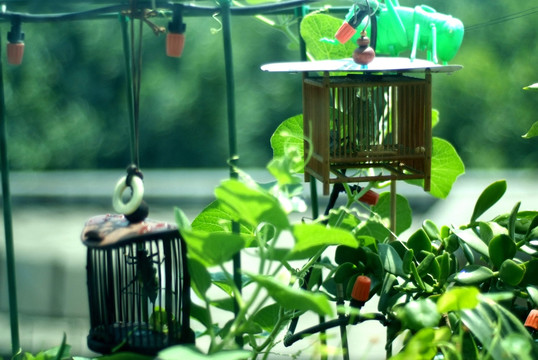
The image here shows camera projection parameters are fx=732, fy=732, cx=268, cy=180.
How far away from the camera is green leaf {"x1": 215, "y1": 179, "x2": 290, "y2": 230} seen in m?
0.34

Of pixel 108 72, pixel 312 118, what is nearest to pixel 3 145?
pixel 312 118

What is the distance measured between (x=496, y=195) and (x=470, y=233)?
0.05 meters

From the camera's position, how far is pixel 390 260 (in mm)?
504

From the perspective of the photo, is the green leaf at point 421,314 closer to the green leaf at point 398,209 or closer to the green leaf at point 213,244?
the green leaf at point 213,244

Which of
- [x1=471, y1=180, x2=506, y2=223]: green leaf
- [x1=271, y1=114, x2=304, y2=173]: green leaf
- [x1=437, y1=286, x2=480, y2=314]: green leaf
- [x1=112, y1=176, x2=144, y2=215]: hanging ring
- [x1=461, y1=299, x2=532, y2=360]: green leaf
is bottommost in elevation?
[x1=461, y1=299, x2=532, y2=360]: green leaf

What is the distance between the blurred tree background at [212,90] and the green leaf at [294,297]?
2297mm

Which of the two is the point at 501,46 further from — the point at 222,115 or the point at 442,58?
the point at 442,58

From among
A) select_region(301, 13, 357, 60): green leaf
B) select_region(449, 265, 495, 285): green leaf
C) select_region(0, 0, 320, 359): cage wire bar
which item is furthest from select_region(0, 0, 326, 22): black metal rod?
select_region(449, 265, 495, 285): green leaf

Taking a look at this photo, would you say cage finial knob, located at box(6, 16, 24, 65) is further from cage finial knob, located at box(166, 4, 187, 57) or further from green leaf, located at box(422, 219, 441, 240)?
green leaf, located at box(422, 219, 441, 240)

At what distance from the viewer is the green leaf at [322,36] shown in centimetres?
58

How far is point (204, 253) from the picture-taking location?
14.4 inches

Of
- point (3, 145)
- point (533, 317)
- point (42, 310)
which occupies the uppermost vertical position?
point (3, 145)

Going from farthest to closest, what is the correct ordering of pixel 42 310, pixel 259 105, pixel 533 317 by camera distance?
pixel 259 105 < pixel 42 310 < pixel 533 317

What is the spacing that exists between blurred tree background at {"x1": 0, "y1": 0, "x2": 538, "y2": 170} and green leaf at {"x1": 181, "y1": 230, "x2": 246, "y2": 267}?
2.30m
